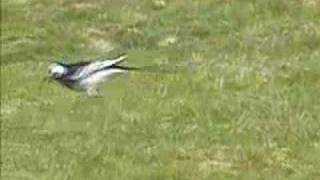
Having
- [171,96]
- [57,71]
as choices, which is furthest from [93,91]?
[171,96]

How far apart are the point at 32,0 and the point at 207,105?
990 cm

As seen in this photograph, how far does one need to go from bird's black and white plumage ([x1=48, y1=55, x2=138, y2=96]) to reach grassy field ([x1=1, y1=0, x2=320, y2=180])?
7.4 inches

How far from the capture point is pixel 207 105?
14.5 metres

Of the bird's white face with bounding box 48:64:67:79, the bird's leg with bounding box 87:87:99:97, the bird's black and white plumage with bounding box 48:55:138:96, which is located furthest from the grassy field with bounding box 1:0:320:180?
the bird's white face with bounding box 48:64:67:79

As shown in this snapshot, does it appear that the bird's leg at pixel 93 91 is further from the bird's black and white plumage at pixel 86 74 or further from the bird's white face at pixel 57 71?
the bird's white face at pixel 57 71

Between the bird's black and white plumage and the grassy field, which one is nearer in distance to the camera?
the grassy field

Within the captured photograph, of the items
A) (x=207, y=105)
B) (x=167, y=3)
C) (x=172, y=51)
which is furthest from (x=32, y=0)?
(x=207, y=105)

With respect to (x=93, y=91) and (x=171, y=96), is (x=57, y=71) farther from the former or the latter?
(x=171, y=96)

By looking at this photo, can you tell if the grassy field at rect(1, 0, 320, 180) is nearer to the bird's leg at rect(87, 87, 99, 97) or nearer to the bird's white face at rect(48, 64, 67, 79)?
A: the bird's leg at rect(87, 87, 99, 97)

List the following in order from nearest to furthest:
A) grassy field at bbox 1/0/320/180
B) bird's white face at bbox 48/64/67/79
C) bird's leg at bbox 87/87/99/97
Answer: grassy field at bbox 1/0/320/180 → bird's leg at bbox 87/87/99/97 → bird's white face at bbox 48/64/67/79

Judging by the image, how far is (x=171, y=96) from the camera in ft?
49.6

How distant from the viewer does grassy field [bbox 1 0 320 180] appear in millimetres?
12625

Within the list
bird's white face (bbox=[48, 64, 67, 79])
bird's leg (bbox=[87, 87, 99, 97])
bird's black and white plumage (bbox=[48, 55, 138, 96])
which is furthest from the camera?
bird's white face (bbox=[48, 64, 67, 79])

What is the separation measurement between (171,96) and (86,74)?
104 centimetres
